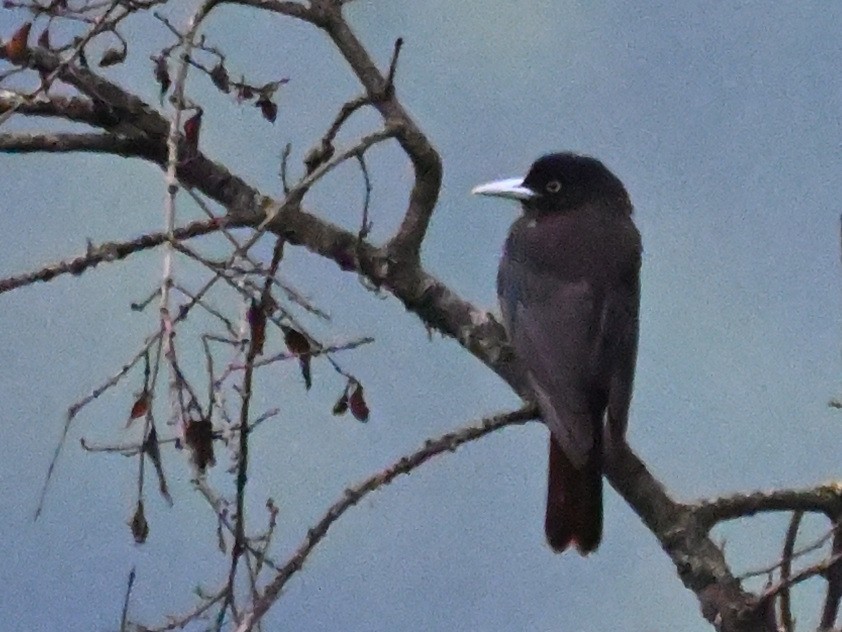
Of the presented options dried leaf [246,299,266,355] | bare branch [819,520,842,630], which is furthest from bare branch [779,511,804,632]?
dried leaf [246,299,266,355]

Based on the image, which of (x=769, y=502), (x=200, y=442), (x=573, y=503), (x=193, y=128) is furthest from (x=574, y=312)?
(x=200, y=442)

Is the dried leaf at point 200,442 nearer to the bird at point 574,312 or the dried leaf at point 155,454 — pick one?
the dried leaf at point 155,454

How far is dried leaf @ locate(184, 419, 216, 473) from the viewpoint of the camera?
2.52 metres

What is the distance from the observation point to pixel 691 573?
3.21 meters

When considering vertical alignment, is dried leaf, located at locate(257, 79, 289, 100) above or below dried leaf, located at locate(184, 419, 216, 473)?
above

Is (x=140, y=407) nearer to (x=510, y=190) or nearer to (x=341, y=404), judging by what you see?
(x=341, y=404)

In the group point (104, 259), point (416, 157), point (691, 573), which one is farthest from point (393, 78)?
point (691, 573)

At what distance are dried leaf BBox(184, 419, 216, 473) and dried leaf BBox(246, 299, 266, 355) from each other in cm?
24

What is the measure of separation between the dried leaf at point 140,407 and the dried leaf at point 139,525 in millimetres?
169

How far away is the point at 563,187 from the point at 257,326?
6.92 ft

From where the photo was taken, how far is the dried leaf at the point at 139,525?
2516 mm

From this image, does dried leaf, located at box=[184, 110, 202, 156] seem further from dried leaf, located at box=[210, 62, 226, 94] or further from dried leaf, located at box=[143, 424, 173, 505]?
dried leaf, located at box=[143, 424, 173, 505]

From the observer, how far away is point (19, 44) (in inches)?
126

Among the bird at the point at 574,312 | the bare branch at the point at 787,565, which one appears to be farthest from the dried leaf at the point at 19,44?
the bare branch at the point at 787,565
